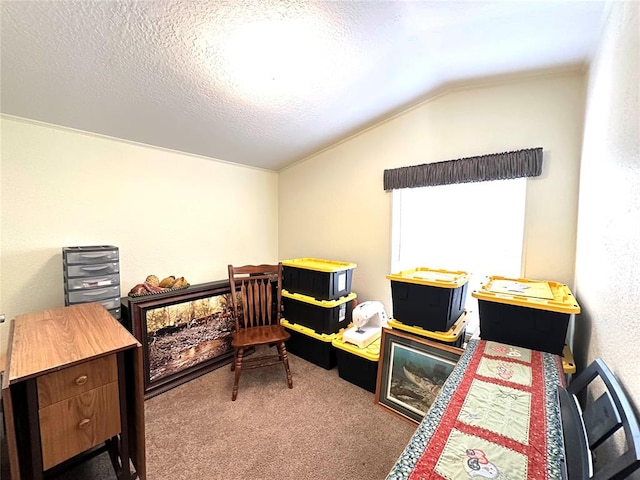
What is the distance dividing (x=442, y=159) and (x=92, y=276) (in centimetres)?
280

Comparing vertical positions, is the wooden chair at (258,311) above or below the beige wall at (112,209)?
below

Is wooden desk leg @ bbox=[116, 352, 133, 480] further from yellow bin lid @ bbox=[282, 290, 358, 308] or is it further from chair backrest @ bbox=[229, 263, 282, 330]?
yellow bin lid @ bbox=[282, 290, 358, 308]

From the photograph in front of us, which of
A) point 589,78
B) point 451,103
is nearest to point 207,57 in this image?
point 451,103

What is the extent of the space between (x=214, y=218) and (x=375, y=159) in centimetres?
177

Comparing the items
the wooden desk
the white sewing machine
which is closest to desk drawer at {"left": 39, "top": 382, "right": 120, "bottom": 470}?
the wooden desk

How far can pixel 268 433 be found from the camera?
5.40 ft

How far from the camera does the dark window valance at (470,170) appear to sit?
180 centimetres

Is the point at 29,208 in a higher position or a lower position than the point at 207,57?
lower

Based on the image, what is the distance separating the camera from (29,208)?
1733 mm

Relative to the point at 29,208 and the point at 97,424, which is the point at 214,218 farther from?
the point at 97,424

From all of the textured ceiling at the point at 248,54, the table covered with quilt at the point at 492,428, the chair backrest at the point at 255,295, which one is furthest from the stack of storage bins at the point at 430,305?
the textured ceiling at the point at 248,54

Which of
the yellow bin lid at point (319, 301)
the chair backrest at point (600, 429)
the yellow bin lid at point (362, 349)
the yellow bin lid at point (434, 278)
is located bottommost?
the yellow bin lid at point (362, 349)

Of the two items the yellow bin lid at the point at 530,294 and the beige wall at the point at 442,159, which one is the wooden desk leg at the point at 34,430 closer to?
the yellow bin lid at the point at 530,294

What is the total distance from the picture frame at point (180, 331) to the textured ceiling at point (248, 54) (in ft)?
4.43
